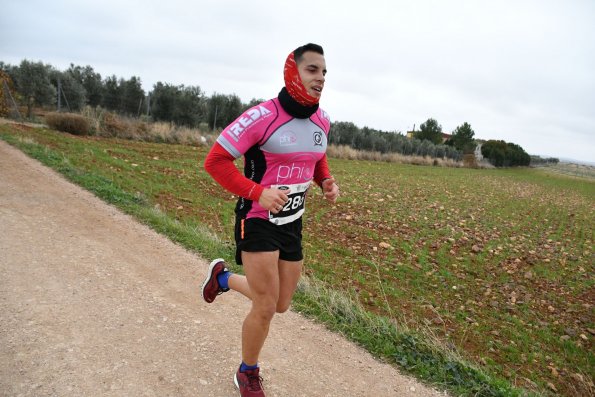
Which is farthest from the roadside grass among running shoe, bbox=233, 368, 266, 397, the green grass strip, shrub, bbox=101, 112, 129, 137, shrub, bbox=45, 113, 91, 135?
shrub, bbox=101, 112, 129, 137

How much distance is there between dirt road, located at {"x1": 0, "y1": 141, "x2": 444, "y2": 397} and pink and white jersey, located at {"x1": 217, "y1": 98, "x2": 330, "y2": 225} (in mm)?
1451

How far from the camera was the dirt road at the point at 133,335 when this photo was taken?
284cm

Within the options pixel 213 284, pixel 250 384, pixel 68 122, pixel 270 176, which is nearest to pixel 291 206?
pixel 270 176

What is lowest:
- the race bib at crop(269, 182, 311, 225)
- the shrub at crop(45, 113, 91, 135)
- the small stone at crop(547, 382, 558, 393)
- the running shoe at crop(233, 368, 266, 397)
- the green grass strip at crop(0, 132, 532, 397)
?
the small stone at crop(547, 382, 558, 393)

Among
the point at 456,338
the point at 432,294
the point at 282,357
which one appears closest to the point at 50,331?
the point at 282,357

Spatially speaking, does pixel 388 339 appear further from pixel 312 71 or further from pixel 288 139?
pixel 312 71

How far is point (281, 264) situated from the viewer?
8.95 feet

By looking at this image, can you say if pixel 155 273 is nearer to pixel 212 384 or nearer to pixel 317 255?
pixel 212 384

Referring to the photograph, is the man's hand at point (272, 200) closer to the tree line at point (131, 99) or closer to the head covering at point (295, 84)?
the head covering at point (295, 84)

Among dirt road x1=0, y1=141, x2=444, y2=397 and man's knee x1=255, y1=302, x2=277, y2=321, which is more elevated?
man's knee x1=255, y1=302, x2=277, y2=321

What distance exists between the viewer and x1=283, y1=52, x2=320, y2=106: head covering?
2.52m

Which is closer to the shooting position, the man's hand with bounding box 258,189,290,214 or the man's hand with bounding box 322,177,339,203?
the man's hand with bounding box 258,189,290,214

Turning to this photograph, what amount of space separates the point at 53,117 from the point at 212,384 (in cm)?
2014

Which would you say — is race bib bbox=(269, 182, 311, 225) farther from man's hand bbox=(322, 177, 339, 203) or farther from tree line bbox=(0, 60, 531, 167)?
tree line bbox=(0, 60, 531, 167)
